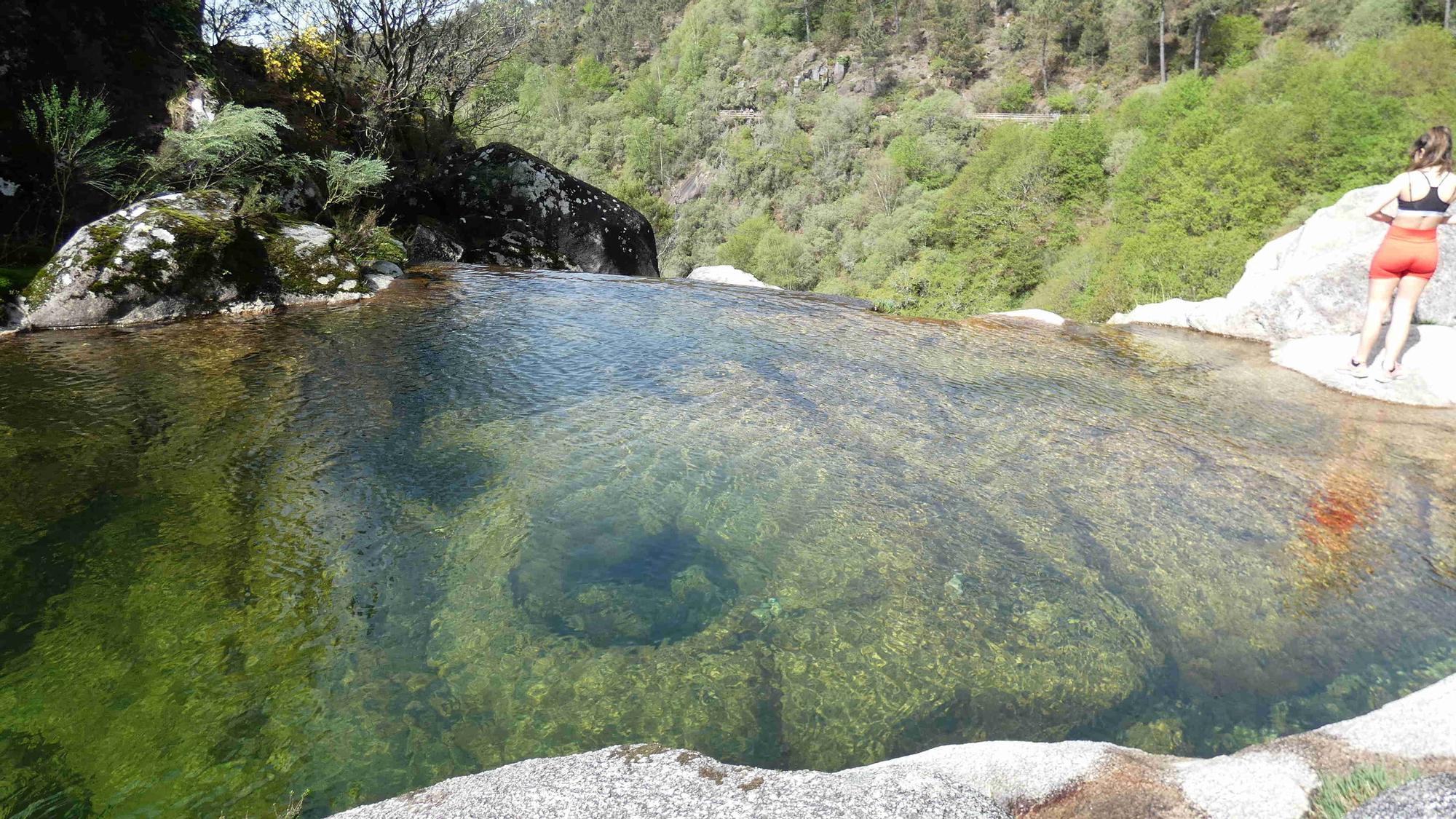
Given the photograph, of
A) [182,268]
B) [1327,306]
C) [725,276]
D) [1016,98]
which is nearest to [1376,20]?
[1016,98]

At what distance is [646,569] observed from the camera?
14.7ft

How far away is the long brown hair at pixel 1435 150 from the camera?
676 centimetres

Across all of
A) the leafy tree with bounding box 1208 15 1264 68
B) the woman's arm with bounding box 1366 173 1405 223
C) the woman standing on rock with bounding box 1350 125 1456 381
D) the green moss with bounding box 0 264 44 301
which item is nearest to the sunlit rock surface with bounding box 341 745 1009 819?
the woman standing on rock with bounding box 1350 125 1456 381

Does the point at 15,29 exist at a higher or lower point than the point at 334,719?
higher

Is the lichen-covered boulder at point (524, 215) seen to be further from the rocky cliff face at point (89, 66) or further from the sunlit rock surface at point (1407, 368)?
the sunlit rock surface at point (1407, 368)

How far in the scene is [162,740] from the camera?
2893 mm

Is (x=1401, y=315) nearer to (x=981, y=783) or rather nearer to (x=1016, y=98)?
(x=981, y=783)

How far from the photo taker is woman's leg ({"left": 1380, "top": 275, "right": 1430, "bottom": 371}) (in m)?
7.28

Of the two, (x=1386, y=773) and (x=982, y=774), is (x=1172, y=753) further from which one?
(x=982, y=774)

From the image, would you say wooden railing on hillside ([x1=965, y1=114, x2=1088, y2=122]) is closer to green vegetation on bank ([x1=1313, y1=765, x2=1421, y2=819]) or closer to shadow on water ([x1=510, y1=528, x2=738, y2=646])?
shadow on water ([x1=510, y1=528, x2=738, y2=646])

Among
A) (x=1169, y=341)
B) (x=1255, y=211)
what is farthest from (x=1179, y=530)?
(x=1255, y=211)

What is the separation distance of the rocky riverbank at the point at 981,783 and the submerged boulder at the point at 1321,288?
36.0 ft

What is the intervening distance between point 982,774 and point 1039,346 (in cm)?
934

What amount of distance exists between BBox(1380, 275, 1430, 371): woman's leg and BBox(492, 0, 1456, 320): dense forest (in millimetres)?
14247
